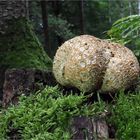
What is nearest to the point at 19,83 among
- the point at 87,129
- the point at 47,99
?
the point at 47,99

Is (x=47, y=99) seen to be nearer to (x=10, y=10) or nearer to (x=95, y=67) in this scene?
(x=95, y=67)

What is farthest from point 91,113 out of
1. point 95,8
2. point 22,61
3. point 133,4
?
point 133,4

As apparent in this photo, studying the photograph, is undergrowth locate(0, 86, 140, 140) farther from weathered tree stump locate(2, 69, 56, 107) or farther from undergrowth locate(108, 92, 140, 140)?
weathered tree stump locate(2, 69, 56, 107)

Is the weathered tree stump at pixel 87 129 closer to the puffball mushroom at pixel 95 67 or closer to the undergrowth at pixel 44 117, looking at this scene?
the undergrowth at pixel 44 117

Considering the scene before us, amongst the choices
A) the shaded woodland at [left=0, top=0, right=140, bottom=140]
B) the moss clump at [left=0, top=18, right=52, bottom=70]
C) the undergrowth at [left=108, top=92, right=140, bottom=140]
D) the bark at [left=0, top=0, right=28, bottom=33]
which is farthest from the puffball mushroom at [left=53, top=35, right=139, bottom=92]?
the bark at [left=0, top=0, right=28, bottom=33]

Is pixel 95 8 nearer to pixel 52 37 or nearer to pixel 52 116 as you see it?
pixel 52 37
